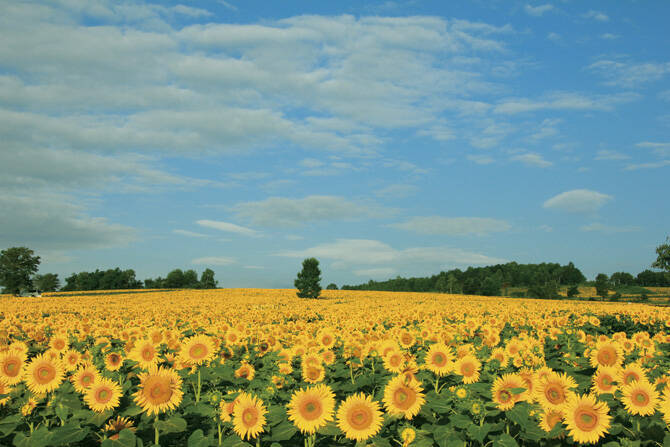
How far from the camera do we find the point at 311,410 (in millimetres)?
3684

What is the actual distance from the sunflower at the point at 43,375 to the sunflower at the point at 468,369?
4.71m

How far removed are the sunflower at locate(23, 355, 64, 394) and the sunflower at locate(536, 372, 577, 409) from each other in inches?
208

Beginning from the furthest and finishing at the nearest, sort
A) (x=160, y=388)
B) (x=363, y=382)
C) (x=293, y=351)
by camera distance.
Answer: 1. (x=293, y=351)
2. (x=363, y=382)
3. (x=160, y=388)

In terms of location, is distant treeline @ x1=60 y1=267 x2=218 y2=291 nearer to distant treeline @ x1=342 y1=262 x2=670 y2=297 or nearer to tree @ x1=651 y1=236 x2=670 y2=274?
distant treeline @ x1=342 y1=262 x2=670 y2=297

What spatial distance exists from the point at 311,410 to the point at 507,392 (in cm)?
191

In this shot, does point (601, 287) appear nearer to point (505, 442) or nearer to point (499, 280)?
point (499, 280)

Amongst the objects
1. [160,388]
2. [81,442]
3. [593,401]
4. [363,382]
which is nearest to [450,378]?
[363,382]

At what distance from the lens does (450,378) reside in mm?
5414

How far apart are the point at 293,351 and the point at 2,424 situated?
396 centimetres

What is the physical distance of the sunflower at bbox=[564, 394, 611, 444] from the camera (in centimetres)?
353

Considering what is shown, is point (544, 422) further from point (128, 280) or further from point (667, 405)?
point (128, 280)

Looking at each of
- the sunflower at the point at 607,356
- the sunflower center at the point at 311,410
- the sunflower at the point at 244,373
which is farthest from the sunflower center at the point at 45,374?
the sunflower at the point at 607,356

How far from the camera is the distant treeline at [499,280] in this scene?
357ft

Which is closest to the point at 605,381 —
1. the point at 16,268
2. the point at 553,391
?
the point at 553,391
